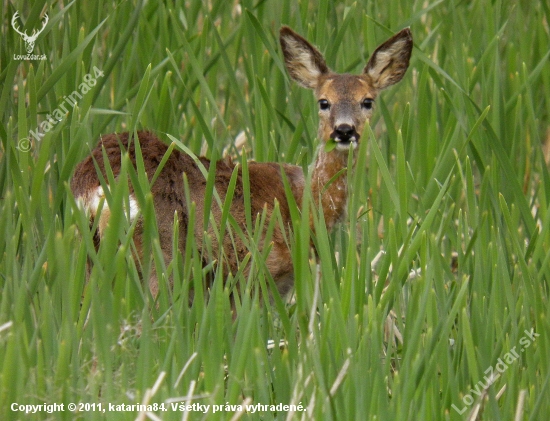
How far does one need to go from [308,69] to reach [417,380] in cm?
263

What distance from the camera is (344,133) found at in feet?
15.0

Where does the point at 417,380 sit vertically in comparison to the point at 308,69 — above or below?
below

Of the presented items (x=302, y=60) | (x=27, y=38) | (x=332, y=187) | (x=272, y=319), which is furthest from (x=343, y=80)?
(x=272, y=319)

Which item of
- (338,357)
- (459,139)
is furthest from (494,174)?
(338,357)

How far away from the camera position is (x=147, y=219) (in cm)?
282

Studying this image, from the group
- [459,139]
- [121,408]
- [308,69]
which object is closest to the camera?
[121,408]

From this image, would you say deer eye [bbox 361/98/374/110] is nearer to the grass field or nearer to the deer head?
the deer head

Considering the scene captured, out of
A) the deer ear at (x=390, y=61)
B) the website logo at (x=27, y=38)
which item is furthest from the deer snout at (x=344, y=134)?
the website logo at (x=27, y=38)

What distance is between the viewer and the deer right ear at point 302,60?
4.99m

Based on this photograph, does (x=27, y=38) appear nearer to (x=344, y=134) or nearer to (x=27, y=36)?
(x=27, y=36)

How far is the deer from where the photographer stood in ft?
13.9

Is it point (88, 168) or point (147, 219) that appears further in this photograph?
point (88, 168)

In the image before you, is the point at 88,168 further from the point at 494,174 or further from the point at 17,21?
the point at 494,174

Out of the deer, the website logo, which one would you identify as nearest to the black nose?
the deer
